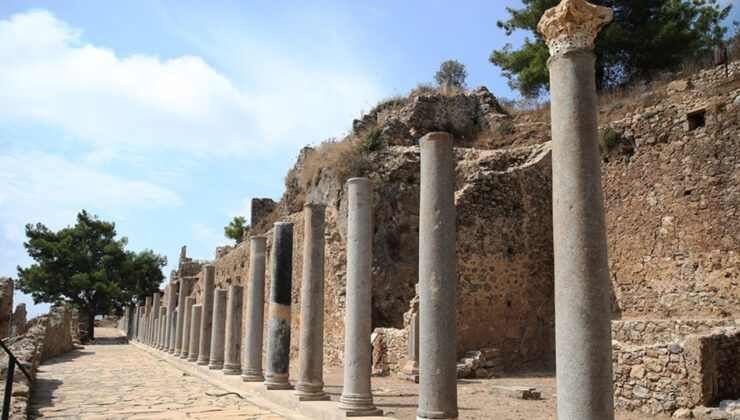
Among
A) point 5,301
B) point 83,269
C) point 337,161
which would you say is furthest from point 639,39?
point 83,269

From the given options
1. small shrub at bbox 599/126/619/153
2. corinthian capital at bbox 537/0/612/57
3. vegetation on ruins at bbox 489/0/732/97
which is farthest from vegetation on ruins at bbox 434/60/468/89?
corinthian capital at bbox 537/0/612/57

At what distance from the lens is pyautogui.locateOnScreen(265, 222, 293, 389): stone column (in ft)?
37.6

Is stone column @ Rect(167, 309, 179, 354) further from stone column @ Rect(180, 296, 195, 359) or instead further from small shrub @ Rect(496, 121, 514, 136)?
small shrub @ Rect(496, 121, 514, 136)

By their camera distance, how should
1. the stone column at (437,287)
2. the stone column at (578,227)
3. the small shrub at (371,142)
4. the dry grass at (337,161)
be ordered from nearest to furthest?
the stone column at (578,227) → the stone column at (437,287) → the dry grass at (337,161) → the small shrub at (371,142)

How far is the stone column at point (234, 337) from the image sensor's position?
14.6m

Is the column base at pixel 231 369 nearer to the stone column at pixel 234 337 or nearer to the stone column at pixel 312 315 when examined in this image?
the stone column at pixel 234 337

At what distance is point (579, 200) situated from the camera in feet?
17.0

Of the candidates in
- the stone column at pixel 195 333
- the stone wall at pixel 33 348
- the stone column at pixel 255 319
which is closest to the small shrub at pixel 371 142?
the stone column at pixel 255 319

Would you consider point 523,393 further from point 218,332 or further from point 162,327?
point 162,327

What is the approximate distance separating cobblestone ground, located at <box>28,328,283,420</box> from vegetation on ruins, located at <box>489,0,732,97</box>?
1809 centimetres

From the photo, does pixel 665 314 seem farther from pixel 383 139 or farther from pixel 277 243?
pixel 383 139

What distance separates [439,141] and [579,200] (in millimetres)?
2521

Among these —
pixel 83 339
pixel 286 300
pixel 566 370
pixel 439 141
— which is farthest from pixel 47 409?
pixel 83 339

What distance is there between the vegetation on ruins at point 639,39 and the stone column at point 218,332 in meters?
15.4
